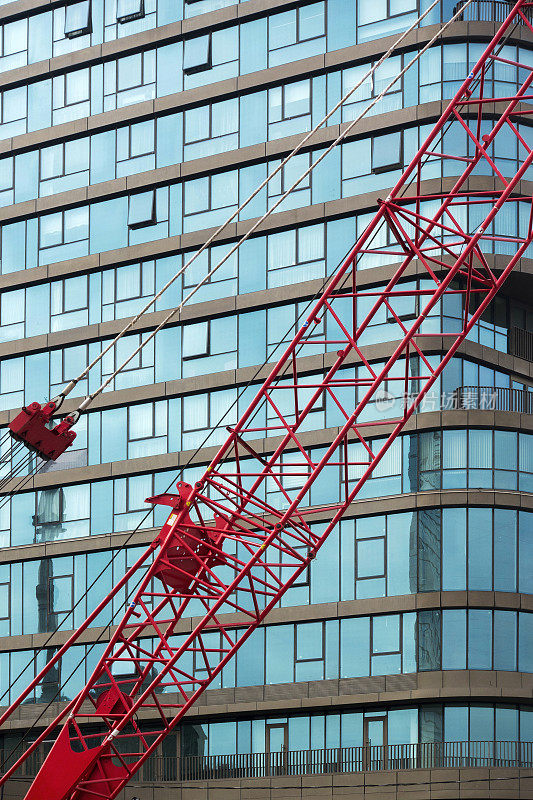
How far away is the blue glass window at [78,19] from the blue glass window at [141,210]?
8.97m

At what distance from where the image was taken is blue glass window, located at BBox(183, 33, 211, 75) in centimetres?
6234

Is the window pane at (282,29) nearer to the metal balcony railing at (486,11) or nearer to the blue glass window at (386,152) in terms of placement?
the blue glass window at (386,152)

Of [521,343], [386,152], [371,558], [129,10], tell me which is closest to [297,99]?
[386,152]

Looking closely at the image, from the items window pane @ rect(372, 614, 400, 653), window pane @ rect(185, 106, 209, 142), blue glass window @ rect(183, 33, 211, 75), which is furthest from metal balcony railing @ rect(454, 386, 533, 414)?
blue glass window @ rect(183, 33, 211, 75)

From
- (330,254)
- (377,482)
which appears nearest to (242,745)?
(377,482)

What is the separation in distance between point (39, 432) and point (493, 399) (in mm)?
21078

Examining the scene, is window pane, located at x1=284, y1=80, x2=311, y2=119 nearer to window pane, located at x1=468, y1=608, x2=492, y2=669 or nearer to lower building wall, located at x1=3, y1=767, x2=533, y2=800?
window pane, located at x1=468, y1=608, x2=492, y2=669

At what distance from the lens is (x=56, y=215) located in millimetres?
65812

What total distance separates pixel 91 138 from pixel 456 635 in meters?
28.6

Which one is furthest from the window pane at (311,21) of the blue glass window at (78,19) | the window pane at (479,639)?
the window pane at (479,639)

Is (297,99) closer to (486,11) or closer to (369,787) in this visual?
(486,11)

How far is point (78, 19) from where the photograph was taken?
66875 millimetres

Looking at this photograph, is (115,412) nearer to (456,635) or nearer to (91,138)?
(91,138)

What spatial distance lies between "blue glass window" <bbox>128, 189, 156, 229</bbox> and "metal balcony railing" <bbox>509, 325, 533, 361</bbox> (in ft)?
53.8
